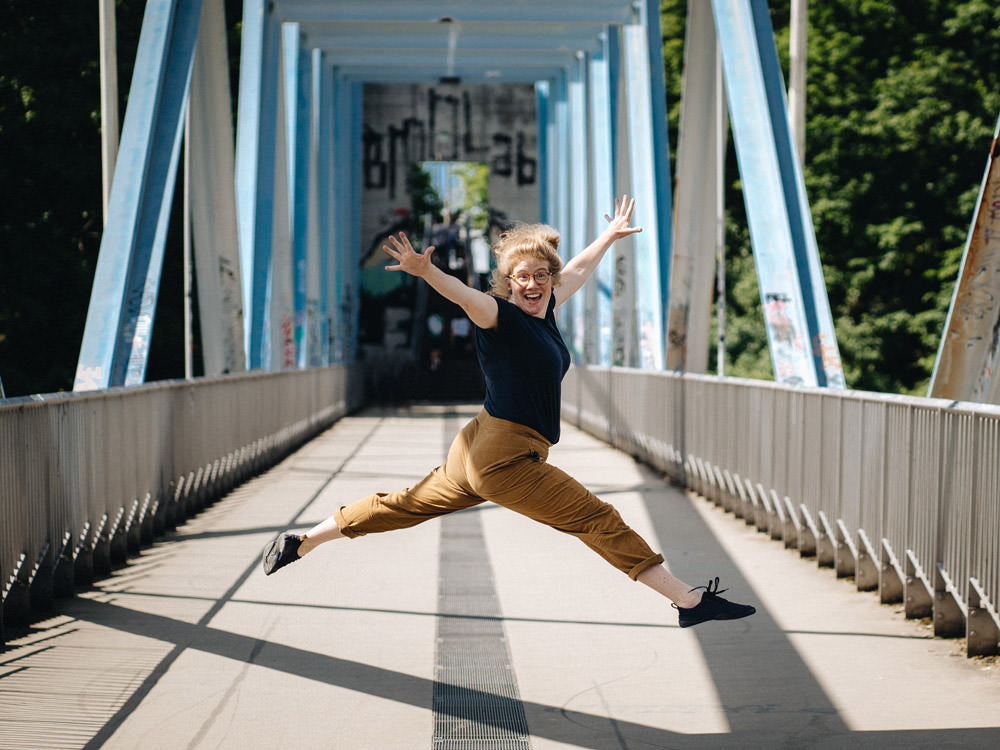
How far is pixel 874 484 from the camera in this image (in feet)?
24.6

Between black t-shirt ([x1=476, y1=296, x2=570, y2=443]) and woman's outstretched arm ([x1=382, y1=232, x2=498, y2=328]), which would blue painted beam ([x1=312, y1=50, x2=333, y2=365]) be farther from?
woman's outstretched arm ([x1=382, y1=232, x2=498, y2=328])

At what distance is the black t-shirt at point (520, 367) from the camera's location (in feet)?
16.1

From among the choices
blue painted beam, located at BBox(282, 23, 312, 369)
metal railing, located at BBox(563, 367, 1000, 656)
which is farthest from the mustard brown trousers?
blue painted beam, located at BBox(282, 23, 312, 369)

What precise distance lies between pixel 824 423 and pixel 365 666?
3.96 metres

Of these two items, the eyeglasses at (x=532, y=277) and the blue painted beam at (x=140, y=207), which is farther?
the blue painted beam at (x=140, y=207)

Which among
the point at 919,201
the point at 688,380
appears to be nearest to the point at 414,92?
the point at 919,201

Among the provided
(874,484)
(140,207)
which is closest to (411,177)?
(140,207)

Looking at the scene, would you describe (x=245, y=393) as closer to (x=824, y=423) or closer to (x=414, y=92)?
(x=824, y=423)

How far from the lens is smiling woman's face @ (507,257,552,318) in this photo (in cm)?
504

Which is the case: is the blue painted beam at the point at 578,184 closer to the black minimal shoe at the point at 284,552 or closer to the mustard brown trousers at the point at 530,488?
the black minimal shoe at the point at 284,552

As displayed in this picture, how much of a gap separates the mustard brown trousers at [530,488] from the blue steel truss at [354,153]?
5.77m

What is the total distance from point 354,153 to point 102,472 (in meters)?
33.0

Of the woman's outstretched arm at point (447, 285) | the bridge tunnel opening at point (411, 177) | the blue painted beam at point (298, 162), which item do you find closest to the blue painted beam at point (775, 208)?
the woman's outstretched arm at point (447, 285)

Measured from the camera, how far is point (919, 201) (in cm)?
3441
